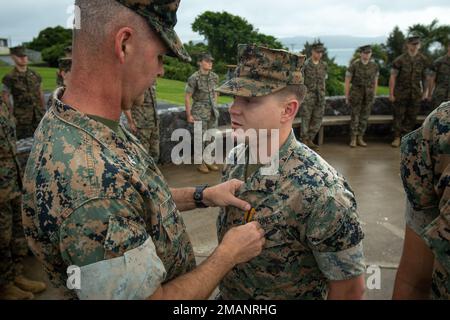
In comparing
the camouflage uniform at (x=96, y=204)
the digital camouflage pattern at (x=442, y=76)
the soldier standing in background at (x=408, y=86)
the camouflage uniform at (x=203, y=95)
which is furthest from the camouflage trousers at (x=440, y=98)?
the camouflage uniform at (x=96, y=204)

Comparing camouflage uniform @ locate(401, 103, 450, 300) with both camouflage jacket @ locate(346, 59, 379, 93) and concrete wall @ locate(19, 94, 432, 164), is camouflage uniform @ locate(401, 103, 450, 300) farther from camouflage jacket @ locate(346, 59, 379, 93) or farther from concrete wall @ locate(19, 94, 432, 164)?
camouflage jacket @ locate(346, 59, 379, 93)

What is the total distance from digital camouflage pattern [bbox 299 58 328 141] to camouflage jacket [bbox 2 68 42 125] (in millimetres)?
5680

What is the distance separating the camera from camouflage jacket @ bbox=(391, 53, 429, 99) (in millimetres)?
7629

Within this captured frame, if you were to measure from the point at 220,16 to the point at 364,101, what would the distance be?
1481 cm

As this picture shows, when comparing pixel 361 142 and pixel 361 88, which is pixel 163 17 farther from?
pixel 361 142

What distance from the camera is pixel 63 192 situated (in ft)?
3.44

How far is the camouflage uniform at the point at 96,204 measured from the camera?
103cm

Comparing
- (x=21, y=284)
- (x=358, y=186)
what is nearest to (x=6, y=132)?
(x=21, y=284)

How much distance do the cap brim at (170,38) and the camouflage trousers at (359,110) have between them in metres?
7.28

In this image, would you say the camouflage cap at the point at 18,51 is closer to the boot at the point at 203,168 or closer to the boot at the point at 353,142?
the boot at the point at 203,168

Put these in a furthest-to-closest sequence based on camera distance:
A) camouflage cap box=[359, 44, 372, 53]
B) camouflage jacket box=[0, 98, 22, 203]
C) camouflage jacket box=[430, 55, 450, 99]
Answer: camouflage jacket box=[430, 55, 450, 99] → camouflage cap box=[359, 44, 372, 53] → camouflage jacket box=[0, 98, 22, 203]

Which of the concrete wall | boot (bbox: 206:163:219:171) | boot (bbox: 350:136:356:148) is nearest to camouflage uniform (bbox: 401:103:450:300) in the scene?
the concrete wall

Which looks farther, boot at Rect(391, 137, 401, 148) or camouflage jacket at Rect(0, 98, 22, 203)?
boot at Rect(391, 137, 401, 148)

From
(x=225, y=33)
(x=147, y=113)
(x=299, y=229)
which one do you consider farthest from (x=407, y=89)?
(x=225, y=33)
